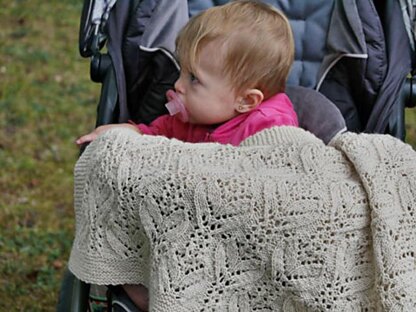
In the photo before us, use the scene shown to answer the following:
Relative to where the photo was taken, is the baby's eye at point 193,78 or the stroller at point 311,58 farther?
the stroller at point 311,58

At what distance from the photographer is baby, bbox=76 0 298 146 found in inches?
85.3

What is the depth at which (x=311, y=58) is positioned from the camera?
2656 millimetres

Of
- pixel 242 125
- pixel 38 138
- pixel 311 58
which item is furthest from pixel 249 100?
pixel 38 138

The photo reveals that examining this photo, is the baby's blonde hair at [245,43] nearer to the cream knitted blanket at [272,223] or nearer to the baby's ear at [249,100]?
the baby's ear at [249,100]

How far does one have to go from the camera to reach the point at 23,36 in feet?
19.4

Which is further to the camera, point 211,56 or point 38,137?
point 38,137

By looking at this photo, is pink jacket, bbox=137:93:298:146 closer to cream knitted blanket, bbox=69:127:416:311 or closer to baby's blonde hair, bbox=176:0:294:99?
baby's blonde hair, bbox=176:0:294:99

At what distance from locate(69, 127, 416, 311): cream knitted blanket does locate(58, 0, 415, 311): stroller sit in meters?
0.54

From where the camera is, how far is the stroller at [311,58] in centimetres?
246

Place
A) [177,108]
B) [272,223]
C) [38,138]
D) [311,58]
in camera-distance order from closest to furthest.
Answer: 1. [272,223]
2. [177,108]
3. [311,58]
4. [38,138]

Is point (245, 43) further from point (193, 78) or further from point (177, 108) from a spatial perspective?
point (177, 108)

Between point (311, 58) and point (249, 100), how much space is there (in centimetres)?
48

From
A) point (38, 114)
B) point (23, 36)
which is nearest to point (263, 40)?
point (38, 114)

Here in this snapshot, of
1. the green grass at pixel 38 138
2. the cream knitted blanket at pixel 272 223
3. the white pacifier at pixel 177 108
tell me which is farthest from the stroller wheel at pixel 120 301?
the green grass at pixel 38 138
